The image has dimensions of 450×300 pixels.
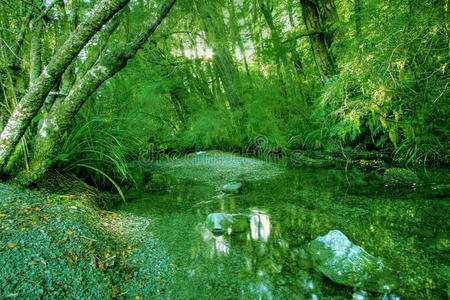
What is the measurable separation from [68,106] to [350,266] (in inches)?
95.2

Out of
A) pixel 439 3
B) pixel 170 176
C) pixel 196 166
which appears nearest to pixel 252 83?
pixel 196 166

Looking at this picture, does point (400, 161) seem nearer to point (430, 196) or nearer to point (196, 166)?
point (430, 196)

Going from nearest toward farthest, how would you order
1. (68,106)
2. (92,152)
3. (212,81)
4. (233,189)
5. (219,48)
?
(68,106)
(92,152)
(233,189)
(219,48)
(212,81)

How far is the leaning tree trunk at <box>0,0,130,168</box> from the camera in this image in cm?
176

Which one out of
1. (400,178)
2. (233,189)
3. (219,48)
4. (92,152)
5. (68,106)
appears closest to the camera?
(68,106)

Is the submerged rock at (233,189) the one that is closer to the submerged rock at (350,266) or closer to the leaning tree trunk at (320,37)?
the submerged rock at (350,266)

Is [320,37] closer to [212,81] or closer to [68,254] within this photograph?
[212,81]

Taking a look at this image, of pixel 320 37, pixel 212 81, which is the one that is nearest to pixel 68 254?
pixel 320 37

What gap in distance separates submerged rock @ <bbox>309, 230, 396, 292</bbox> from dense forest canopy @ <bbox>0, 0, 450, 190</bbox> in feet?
5.45

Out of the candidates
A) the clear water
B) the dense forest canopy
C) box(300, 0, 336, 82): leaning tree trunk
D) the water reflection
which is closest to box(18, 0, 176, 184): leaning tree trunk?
the dense forest canopy

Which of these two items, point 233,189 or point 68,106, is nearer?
point 68,106

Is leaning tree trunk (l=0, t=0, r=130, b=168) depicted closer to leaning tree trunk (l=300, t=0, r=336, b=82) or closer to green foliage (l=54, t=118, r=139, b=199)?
green foliage (l=54, t=118, r=139, b=199)

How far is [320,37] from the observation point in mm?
5129

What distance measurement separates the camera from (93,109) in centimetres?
354
